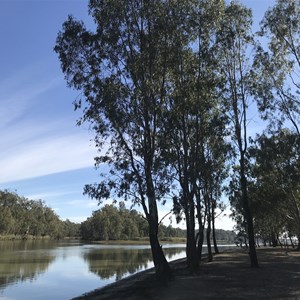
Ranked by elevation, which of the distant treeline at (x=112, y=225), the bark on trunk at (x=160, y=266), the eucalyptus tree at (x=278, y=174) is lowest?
the bark on trunk at (x=160, y=266)

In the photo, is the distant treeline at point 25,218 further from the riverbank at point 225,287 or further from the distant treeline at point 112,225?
the riverbank at point 225,287

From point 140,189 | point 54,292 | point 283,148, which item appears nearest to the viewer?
point 140,189

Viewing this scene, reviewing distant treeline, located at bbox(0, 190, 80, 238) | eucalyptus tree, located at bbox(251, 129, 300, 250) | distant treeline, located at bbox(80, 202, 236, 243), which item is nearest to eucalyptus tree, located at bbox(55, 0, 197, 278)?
eucalyptus tree, located at bbox(251, 129, 300, 250)

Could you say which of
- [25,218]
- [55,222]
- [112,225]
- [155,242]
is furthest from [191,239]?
[55,222]

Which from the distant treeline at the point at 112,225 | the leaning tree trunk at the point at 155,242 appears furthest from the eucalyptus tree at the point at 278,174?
the distant treeline at the point at 112,225

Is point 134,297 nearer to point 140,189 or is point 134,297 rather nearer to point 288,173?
point 140,189

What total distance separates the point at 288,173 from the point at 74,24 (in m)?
25.0

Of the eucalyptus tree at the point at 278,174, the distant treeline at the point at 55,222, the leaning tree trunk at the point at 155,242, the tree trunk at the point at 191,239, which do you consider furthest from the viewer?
the distant treeline at the point at 55,222

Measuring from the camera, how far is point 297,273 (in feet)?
71.0

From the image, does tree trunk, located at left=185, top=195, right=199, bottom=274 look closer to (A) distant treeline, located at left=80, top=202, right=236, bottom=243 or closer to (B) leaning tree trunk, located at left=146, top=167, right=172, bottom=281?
(B) leaning tree trunk, located at left=146, top=167, right=172, bottom=281

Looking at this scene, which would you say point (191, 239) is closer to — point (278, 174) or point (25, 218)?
point (278, 174)

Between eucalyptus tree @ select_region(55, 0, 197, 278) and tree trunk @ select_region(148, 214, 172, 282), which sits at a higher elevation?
eucalyptus tree @ select_region(55, 0, 197, 278)

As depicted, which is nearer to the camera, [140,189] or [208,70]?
[140,189]

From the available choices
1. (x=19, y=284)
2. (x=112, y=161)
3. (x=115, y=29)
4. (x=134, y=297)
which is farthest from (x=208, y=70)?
(x=19, y=284)
